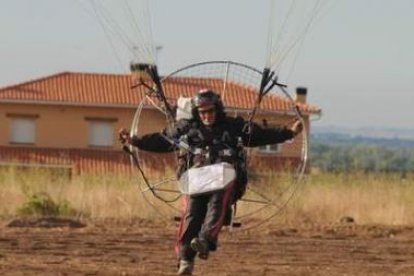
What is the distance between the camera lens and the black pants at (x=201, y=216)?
9.80 meters

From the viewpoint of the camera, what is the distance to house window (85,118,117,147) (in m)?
42.4

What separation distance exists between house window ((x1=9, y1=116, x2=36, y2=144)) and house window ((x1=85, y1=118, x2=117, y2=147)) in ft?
6.90

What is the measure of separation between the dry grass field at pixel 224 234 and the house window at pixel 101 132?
64.9 ft

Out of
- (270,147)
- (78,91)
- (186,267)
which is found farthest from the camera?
(78,91)

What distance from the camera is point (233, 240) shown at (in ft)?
48.5

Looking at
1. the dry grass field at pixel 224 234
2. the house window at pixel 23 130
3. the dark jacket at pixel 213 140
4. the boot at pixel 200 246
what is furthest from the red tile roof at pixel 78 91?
the boot at pixel 200 246

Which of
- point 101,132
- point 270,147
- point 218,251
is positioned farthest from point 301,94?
point 218,251

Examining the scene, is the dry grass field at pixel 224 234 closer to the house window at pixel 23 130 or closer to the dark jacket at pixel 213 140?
the dark jacket at pixel 213 140

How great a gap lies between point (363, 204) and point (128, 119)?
23472 millimetres

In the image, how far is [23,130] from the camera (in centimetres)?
4269

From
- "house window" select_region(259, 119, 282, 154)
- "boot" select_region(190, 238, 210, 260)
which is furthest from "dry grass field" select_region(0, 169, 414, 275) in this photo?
"boot" select_region(190, 238, 210, 260)

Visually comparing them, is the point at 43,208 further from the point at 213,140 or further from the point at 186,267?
the point at 213,140

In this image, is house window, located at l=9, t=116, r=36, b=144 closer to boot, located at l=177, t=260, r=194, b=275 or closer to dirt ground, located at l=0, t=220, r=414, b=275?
dirt ground, located at l=0, t=220, r=414, b=275

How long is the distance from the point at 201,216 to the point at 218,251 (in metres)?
3.40
